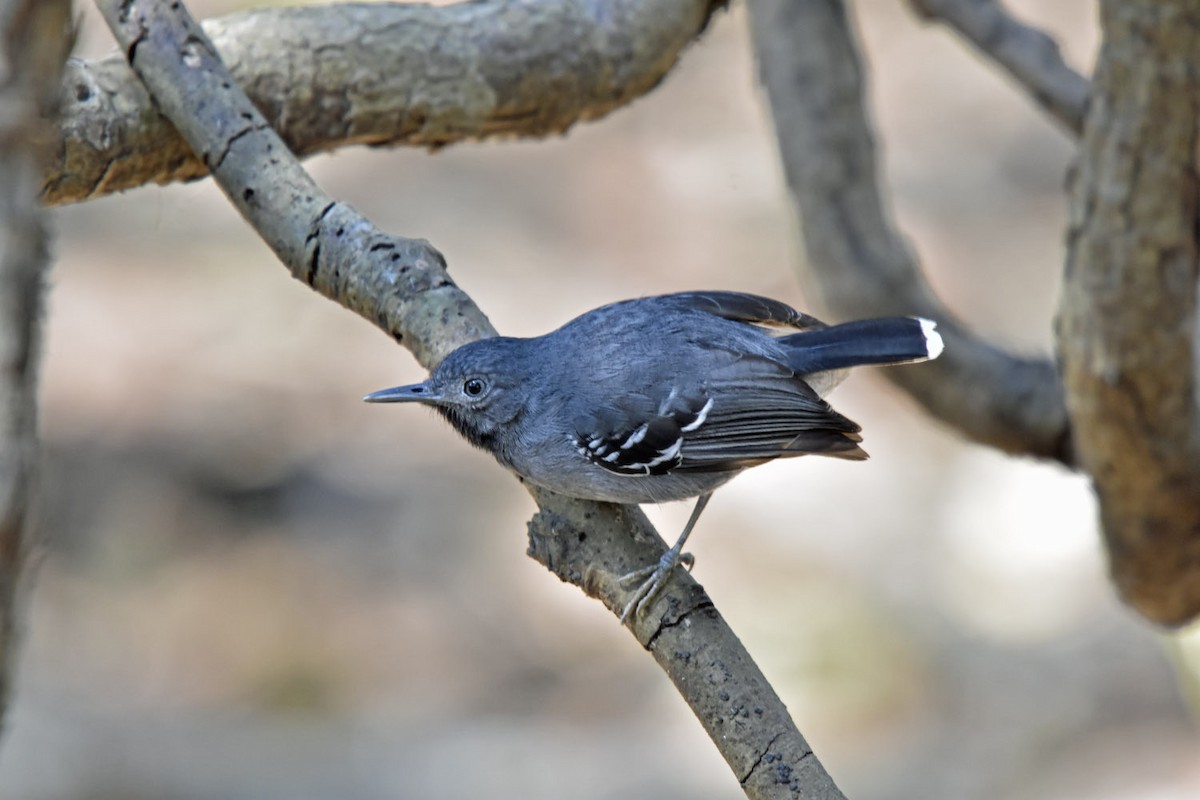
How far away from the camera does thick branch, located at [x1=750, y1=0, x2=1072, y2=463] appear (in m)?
5.20

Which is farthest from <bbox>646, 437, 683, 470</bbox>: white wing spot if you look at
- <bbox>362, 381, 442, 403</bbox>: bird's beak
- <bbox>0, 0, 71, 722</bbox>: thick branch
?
<bbox>0, 0, 71, 722</bbox>: thick branch

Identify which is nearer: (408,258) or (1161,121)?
(408,258)

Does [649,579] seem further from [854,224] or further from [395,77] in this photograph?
[854,224]

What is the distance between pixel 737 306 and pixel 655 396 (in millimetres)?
462

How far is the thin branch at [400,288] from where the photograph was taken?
2.91 meters

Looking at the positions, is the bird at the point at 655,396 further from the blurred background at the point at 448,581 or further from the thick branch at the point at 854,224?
the blurred background at the point at 448,581

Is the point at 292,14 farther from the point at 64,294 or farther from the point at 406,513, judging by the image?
the point at 64,294

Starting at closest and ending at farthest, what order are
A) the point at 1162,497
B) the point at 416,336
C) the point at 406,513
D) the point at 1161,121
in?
1. the point at 416,336
2. the point at 1161,121
3. the point at 1162,497
4. the point at 406,513

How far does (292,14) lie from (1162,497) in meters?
3.51

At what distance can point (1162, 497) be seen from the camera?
15.4 feet

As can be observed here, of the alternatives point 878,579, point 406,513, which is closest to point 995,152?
point 878,579

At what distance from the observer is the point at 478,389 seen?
3643 millimetres

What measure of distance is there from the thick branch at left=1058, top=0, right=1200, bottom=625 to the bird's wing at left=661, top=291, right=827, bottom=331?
104 centimetres

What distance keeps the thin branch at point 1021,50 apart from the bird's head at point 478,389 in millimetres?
2664
